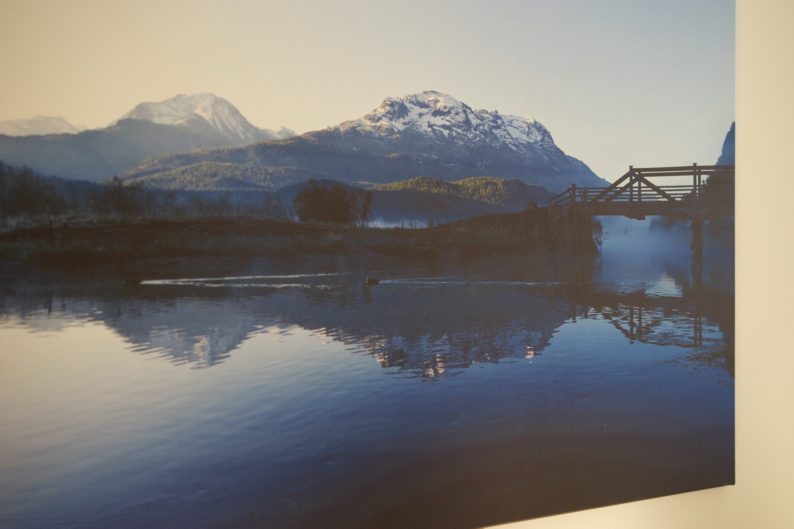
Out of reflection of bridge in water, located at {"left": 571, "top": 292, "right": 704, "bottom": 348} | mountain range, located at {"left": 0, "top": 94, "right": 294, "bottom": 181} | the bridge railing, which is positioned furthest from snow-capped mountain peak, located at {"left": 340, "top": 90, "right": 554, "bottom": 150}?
reflection of bridge in water, located at {"left": 571, "top": 292, "right": 704, "bottom": 348}

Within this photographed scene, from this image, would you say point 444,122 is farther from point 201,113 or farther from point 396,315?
point 201,113

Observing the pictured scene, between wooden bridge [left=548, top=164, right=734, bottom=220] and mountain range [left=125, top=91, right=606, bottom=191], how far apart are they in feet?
0.60

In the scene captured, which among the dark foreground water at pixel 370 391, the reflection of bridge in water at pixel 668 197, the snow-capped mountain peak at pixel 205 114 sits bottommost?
the dark foreground water at pixel 370 391

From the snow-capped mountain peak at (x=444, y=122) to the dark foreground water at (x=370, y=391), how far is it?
73 centimetres

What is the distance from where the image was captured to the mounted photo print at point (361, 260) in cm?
271

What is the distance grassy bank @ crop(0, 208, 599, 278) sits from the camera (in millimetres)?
2783

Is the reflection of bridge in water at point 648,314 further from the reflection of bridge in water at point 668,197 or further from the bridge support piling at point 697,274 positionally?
the reflection of bridge in water at point 668,197

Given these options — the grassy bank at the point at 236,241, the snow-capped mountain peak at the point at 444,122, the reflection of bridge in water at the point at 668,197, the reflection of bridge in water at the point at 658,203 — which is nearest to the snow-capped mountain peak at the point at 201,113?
the grassy bank at the point at 236,241

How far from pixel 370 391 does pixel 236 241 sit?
1.04m

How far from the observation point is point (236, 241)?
10.5 ft

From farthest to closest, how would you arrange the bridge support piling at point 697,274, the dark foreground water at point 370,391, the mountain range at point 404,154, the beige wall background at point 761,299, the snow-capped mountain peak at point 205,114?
the bridge support piling at point 697,274, the beige wall background at point 761,299, the mountain range at point 404,154, the snow-capped mountain peak at point 205,114, the dark foreground water at point 370,391

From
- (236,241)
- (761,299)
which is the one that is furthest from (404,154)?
(761,299)

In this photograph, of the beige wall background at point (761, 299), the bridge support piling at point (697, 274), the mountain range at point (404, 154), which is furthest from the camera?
the bridge support piling at point (697, 274)

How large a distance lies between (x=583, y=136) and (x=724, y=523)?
8.33ft
